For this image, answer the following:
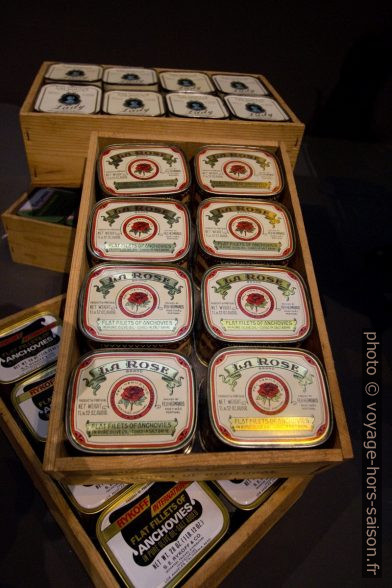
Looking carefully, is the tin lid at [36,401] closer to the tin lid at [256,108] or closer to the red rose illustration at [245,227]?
the red rose illustration at [245,227]

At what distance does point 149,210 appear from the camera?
1.88 m

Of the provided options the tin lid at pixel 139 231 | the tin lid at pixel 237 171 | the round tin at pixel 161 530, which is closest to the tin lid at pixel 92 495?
the round tin at pixel 161 530

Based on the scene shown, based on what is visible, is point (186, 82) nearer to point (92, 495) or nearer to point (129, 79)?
point (129, 79)

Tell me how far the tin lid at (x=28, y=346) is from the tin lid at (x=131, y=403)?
596 millimetres

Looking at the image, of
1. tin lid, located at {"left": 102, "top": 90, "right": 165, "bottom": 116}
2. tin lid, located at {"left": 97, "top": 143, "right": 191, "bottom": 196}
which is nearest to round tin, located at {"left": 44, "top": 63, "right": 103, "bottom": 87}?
tin lid, located at {"left": 102, "top": 90, "right": 165, "bottom": 116}

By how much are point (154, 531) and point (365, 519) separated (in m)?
1.04

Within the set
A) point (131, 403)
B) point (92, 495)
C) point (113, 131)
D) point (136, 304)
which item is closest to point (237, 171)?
point (113, 131)

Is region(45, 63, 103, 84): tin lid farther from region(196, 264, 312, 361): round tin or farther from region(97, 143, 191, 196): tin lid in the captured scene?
region(196, 264, 312, 361): round tin

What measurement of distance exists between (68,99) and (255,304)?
145cm

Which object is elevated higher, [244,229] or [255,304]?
[244,229]

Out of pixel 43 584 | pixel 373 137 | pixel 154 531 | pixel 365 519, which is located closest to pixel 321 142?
pixel 373 137

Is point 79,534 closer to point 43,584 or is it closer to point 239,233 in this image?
point 43,584

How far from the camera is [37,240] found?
2.58 metres

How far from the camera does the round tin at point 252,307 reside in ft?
5.22
